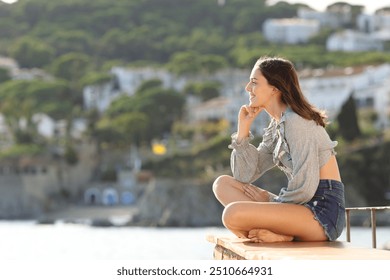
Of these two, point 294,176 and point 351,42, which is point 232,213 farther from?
point 351,42

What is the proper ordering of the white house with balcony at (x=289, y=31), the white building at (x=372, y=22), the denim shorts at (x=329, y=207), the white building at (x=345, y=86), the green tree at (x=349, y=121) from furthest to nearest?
the white building at (x=372, y=22) → the white house with balcony at (x=289, y=31) → the white building at (x=345, y=86) → the green tree at (x=349, y=121) → the denim shorts at (x=329, y=207)

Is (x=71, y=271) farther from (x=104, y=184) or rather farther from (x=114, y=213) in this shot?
(x=104, y=184)

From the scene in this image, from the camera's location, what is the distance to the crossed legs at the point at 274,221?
3.28m

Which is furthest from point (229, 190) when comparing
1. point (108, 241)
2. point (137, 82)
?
point (137, 82)

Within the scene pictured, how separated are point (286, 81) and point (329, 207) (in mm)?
390

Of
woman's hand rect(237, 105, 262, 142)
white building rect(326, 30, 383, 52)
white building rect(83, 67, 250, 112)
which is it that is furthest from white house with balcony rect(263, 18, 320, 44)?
woman's hand rect(237, 105, 262, 142)

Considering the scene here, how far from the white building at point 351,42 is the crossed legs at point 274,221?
89.0 meters

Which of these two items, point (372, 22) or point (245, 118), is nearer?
point (245, 118)

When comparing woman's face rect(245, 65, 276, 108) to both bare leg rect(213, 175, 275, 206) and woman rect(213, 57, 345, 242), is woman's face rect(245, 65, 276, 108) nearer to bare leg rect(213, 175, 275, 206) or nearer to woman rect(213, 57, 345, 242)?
woman rect(213, 57, 345, 242)

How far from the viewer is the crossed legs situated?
10.7 feet

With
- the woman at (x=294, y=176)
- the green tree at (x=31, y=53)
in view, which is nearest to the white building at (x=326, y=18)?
the green tree at (x=31, y=53)

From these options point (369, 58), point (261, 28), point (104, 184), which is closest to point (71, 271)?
point (104, 184)

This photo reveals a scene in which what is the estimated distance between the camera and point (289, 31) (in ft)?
328

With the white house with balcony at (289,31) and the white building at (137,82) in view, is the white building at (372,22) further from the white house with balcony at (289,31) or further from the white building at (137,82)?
the white building at (137,82)
